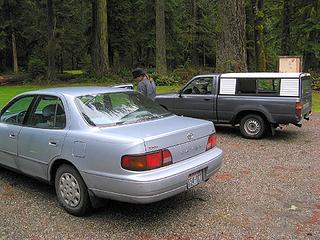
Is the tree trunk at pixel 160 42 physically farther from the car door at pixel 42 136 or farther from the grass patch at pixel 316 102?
the car door at pixel 42 136

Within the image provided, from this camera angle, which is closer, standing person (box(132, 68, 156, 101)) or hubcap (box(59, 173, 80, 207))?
hubcap (box(59, 173, 80, 207))

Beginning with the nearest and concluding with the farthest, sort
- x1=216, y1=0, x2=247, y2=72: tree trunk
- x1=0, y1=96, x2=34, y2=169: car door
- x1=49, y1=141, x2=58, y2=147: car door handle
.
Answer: x1=49, y1=141, x2=58, y2=147: car door handle < x1=0, y1=96, x2=34, y2=169: car door < x1=216, y1=0, x2=247, y2=72: tree trunk

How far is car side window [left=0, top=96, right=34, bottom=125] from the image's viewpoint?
575cm

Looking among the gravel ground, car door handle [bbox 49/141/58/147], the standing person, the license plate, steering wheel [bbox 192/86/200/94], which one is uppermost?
the standing person

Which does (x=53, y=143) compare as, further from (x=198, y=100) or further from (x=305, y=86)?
(x=305, y=86)

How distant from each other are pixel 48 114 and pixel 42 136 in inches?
13.7

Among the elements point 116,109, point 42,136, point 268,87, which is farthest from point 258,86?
point 42,136

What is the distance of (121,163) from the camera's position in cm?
421

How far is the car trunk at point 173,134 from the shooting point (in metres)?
4.36

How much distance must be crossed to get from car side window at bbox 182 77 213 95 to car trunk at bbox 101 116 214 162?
5.00 m

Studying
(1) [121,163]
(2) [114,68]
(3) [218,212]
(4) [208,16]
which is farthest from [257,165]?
(4) [208,16]

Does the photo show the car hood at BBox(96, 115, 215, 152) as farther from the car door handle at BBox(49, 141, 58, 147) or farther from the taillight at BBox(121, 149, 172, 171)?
the car door handle at BBox(49, 141, 58, 147)

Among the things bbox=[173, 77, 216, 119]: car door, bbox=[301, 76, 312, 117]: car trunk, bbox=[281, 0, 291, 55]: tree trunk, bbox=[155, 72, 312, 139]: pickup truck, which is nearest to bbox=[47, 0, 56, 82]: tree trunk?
bbox=[281, 0, 291, 55]: tree trunk

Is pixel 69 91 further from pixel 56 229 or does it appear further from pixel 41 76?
pixel 41 76
